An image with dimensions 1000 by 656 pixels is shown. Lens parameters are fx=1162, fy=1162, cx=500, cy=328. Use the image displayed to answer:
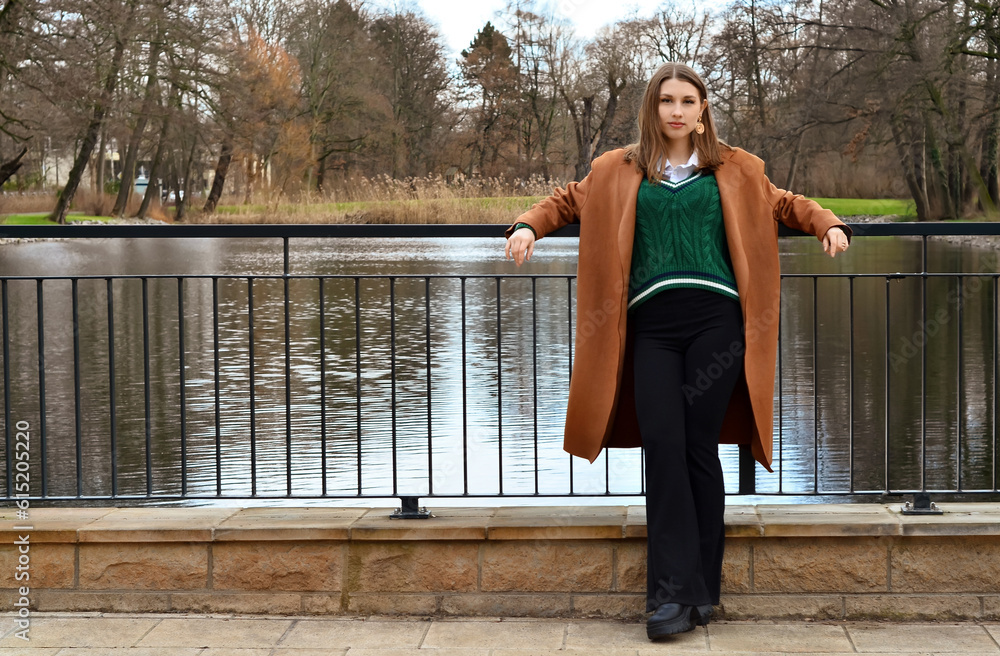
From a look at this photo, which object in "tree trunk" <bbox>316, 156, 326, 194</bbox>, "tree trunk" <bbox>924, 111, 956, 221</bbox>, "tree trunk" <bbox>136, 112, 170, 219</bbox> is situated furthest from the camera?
"tree trunk" <bbox>316, 156, 326, 194</bbox>

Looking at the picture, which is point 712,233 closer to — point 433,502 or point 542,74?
point 433,502

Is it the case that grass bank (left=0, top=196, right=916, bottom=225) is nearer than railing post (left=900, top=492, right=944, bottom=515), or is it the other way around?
railing post (left=900, top=492, right=944, bottom=515)

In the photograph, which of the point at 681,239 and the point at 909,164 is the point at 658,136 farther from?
the point at 909,164

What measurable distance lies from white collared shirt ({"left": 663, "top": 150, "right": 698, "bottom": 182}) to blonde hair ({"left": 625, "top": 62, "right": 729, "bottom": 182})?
31 millimetres

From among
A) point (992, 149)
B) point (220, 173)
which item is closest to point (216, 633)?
point (992, 149)

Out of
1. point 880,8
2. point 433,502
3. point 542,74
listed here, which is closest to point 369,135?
point 542,74

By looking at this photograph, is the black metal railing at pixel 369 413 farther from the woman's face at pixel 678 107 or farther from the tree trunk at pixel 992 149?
the tree trunk at pixel 992 149

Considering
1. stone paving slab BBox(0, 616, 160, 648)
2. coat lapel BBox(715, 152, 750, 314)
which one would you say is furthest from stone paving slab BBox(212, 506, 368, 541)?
coat lapel BBox(715, 152, 750, 314)

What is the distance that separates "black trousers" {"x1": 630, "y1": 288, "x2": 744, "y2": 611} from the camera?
3.49 metres

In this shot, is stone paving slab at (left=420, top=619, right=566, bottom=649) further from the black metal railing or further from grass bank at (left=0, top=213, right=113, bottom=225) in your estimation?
grass bank at (left=0, top=213, right=113, bottom=225)

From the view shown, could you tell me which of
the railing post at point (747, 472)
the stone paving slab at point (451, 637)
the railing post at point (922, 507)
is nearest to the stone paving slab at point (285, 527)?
the stone paving slab at point (451, 637)

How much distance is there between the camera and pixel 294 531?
385 cm

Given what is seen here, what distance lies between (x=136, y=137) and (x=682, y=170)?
4282 centimetres

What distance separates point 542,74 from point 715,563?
5124 centimetres
